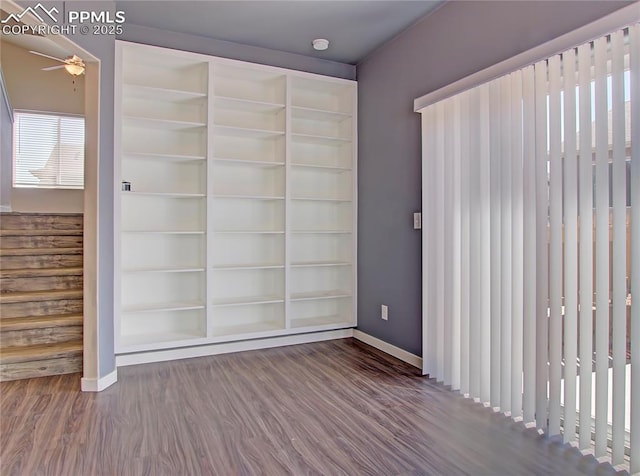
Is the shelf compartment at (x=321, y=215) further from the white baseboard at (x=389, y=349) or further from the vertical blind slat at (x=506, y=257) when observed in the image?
the vertical blind slat at (x=506, y=257)

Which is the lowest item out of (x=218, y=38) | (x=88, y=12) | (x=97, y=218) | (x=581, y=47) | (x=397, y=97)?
(x=97, y=218)

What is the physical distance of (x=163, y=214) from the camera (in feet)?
11.4

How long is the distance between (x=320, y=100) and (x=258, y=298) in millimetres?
2102

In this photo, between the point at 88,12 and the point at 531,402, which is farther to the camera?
the point at 88,12

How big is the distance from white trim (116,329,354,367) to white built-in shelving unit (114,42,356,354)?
0.07 m

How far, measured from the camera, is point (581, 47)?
6.13 ft

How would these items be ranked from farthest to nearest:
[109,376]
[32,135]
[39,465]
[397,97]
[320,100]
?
[32,135], [320,100], [397,97], [109,376], [39,465]

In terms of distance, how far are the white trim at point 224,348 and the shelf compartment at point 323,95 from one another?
225 centimetres

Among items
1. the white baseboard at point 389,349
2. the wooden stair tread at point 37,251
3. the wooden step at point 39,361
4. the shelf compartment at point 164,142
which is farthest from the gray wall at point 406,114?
the wooden stair tread at point 37,251

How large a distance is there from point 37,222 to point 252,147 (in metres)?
2.50

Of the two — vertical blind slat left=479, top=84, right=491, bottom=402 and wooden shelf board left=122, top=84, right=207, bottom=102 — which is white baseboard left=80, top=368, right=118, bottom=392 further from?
vertical blind slat left=479, top=84, right=491, bottom=402

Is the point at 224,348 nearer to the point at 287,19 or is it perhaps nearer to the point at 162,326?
the point at 162,326

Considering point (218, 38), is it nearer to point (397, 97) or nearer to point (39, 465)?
point (397, 97)

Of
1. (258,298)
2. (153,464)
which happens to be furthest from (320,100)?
(153,464)
